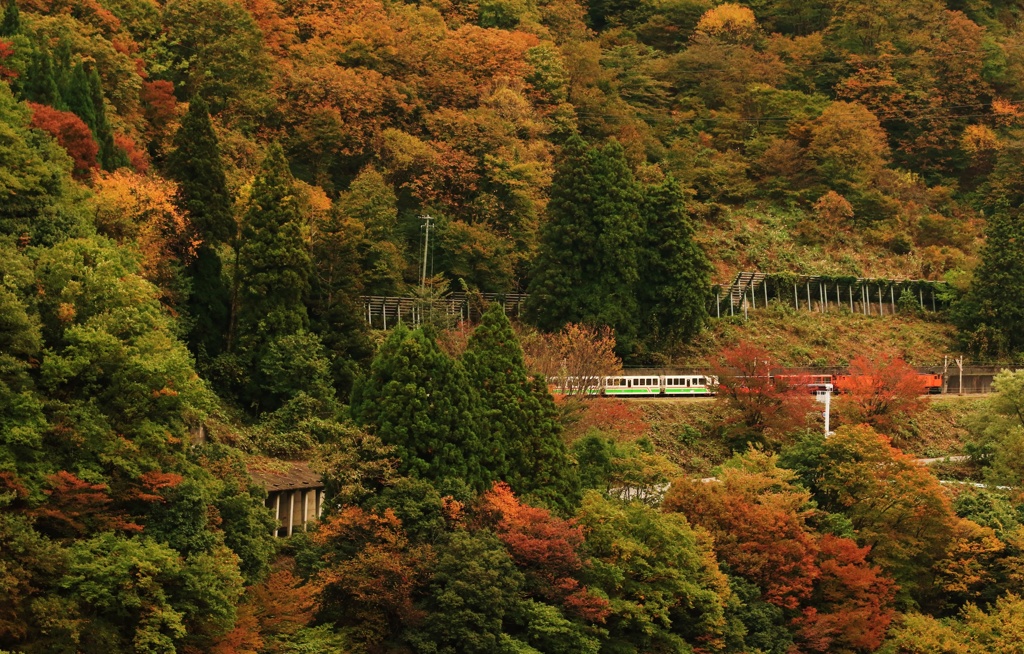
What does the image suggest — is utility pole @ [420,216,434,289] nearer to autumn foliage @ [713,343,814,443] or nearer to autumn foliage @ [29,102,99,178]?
autumn foliage @ [713,343,814,443]

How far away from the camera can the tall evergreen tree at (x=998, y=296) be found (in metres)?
74.6

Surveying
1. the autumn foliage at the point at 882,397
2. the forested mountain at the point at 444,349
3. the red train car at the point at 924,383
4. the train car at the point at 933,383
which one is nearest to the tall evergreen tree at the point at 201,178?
the forested mountain at the point at 444,349

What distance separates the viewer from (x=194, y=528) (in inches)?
1578

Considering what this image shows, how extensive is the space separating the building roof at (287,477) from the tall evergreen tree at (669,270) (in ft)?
66.7

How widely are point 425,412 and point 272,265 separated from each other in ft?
31.7

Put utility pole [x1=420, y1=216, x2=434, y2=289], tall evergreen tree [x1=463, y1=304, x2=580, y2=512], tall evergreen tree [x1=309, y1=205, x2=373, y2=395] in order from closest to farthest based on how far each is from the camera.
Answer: tall evergreen tree [x1=463, y1=304, x2=580, y2=512], tall evergreen tree [x1=309, y1=205, x2=373, y2=395], utility pole [x1=420, y1=216, x2=434, y2=289]

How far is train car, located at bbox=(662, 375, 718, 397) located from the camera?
66000 millimetres

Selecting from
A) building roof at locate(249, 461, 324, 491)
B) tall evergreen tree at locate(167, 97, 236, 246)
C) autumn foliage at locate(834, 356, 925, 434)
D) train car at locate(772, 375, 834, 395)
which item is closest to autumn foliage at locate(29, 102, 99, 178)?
tall evergreen tree at locate(167, 97, 236, 246)

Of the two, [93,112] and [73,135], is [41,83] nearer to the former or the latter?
[93,112]

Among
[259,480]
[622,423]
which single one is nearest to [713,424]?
[622,423]

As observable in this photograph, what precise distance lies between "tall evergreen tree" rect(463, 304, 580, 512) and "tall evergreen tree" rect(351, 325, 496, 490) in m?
0.84

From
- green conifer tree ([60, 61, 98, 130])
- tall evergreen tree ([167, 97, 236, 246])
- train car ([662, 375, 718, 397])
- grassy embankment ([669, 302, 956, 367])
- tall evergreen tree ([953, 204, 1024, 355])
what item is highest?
green conifer tree ([60, 61, 98, 130])

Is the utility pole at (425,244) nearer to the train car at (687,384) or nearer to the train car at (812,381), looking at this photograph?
the train car at (687,384)

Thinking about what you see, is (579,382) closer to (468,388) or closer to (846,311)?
(468,388)
